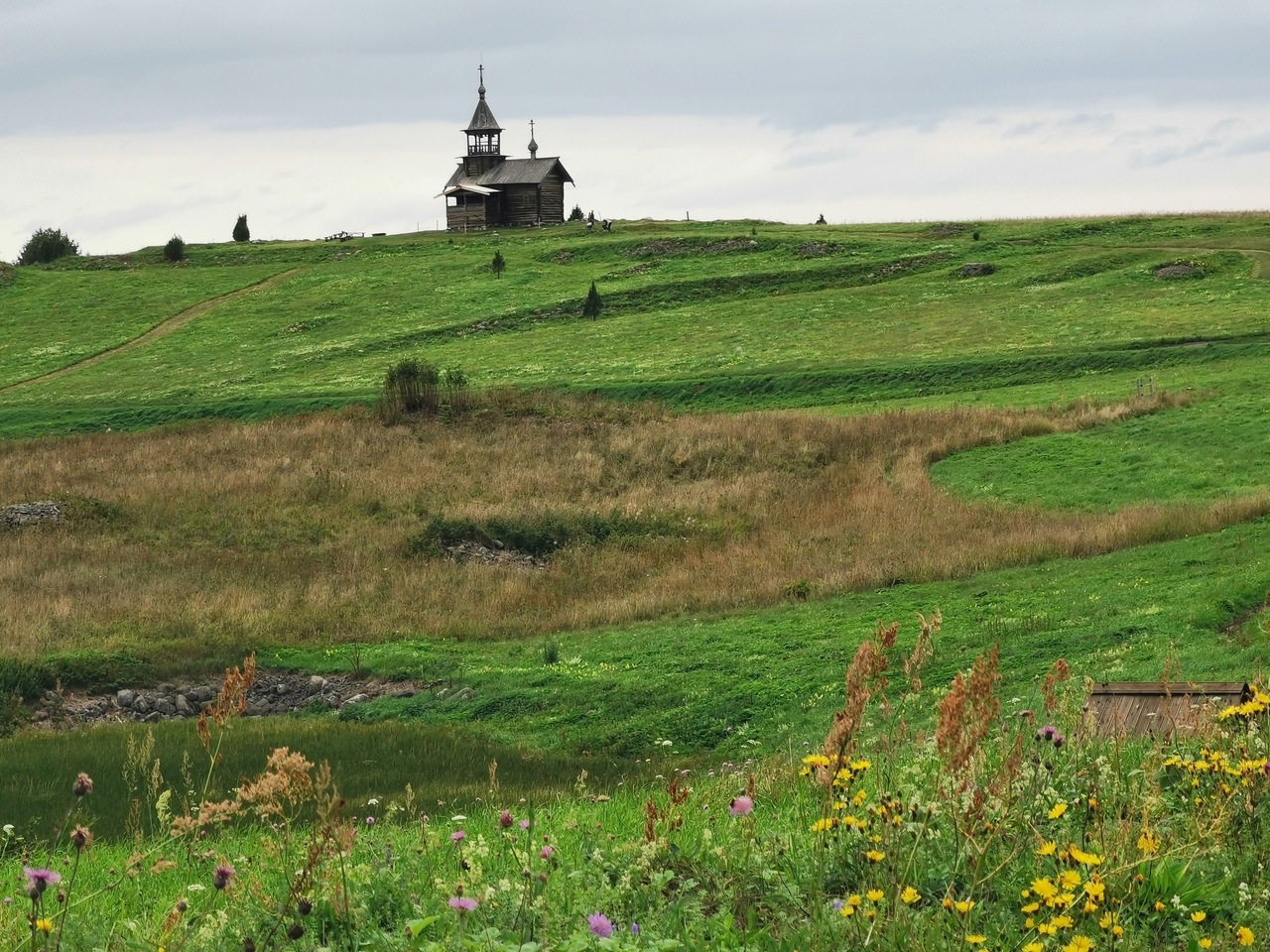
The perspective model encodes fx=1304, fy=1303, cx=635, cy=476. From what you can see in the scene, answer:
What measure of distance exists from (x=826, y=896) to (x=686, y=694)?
1208cm

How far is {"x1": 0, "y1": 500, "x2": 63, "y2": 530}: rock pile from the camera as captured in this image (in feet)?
103

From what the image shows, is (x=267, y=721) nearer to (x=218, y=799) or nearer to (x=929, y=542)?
(x=218, y=799)

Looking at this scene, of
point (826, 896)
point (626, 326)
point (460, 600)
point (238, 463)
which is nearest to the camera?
point (826, 896)

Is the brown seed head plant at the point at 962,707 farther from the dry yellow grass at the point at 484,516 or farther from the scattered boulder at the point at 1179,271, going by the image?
the scattered boulder at the point at 1179,271

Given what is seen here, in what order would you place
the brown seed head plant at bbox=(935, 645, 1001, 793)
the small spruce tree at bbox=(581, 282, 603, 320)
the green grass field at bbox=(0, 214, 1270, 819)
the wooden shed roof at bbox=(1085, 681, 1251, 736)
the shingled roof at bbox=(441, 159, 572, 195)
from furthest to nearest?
1. the shingled roof at bbox=(441, 159, 572, 195)
2. the small spruce tree at bbox=(581, 282, 603, 320)
3. the green grass field at bbox=(0, 214, 1270, 819)
4. the wooden shed roof at bbox=(1085, 681, 1251, 736)
5. the brown seed head plant at bbox=(935, 645, 1001, 793)

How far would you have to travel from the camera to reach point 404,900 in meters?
5.92

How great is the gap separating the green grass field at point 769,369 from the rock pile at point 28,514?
34.1 ft

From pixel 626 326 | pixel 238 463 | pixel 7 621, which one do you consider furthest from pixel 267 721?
pixel 626 326

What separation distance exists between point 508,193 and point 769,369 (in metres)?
60.4

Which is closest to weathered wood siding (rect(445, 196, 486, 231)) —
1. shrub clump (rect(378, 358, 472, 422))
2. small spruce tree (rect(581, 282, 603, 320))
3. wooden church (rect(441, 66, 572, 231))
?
wooden church (rect(441, 66, 572, 231))

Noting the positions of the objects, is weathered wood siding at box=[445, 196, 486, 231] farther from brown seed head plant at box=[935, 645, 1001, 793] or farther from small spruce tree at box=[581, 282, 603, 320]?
brown seed head plant at box=[935, 645, 1001, 793]

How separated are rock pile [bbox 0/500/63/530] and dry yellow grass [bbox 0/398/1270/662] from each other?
1.95ft

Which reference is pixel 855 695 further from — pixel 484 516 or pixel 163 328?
pixel 163 328

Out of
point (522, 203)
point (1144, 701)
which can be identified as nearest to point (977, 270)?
point (522, 203)
